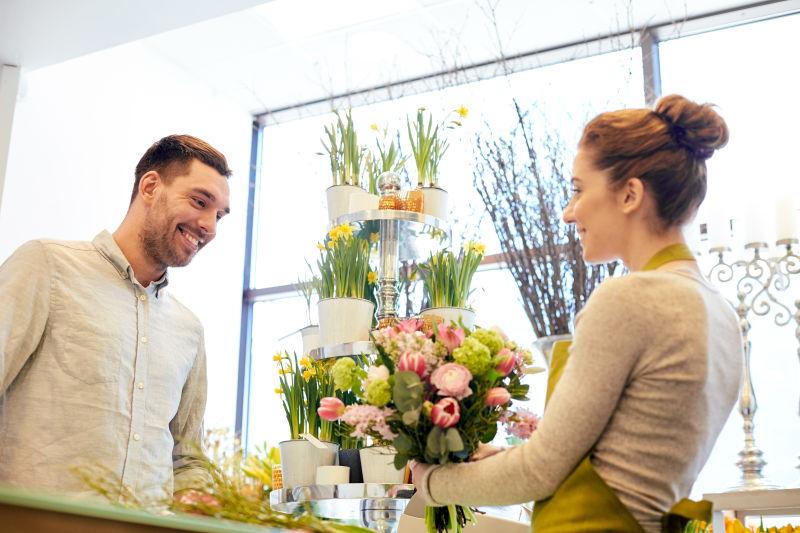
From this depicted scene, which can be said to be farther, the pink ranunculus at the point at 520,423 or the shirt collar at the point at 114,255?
the shirt collar at the point at 114,255

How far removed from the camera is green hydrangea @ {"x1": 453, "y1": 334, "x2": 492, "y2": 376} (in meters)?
1.60

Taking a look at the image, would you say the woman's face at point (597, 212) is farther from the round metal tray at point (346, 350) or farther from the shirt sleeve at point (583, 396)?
the round metal tray at point (346, 350)

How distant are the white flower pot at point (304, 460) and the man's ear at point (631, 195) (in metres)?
1.24

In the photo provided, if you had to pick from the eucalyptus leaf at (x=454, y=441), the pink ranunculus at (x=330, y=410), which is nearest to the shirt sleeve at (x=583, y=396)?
the eucalyptus leaf at (x=454, y=441)

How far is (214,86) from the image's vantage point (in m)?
6.19

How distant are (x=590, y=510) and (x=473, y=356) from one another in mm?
385

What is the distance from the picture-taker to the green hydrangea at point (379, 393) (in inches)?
62.3

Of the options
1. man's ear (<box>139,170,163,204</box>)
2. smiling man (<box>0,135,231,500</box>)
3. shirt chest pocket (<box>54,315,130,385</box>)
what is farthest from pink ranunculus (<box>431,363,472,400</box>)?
man's ear (<box>139,170,163,204</box>)

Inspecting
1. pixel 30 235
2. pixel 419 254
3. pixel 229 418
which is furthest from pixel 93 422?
pixel 229 418

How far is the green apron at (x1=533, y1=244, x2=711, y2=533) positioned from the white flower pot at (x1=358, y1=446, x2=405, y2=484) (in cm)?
98

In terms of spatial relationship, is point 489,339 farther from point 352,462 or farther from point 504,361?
point 352,462

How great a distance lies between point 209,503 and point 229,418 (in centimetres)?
501

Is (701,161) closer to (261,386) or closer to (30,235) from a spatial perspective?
(30,235)

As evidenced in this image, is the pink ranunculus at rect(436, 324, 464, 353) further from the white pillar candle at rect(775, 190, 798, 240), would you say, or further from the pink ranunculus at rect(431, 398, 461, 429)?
the white pillar candle at rect(775, 190, 798, 240)
